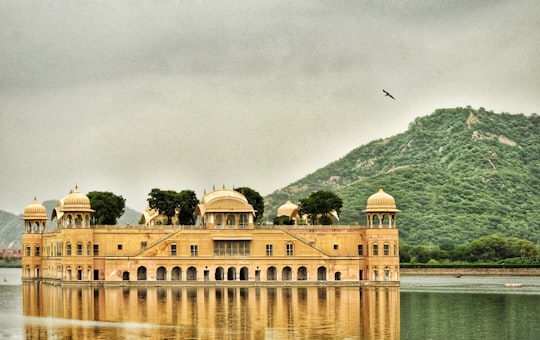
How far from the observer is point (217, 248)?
86125mm

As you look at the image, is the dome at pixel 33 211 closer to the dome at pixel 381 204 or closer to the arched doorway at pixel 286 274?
the arched doorway at pixel 286 274

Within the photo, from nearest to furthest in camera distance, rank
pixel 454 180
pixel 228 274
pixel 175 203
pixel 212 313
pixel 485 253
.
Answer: pixel 212 313, pixel 228 274, pixel 175 203, pixel 485 253, pixel 454 180

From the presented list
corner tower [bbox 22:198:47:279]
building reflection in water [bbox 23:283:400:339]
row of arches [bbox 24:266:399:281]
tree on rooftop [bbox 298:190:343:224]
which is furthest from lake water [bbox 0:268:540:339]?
tree on rooftop [bbox 298:190:343:224]

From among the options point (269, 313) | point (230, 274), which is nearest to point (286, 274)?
point (230, 274)

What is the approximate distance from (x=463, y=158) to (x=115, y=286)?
91.0m

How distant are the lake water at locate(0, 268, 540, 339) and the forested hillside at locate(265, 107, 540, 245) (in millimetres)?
56310

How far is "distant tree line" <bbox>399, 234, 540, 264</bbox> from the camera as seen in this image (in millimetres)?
114750

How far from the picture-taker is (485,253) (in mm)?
115438

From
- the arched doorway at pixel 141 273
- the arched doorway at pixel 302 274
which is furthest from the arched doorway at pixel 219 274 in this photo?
the arched doorway at pixel 302 274

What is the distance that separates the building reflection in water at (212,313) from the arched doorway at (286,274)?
307 inches

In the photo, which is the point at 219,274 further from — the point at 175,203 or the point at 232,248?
the point at 175,203

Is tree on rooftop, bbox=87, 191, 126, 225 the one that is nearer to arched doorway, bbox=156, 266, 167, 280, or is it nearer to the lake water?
arched doorway, bbox=156, 266, 167, 280

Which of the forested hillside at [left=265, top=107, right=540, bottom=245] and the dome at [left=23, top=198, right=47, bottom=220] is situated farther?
the forested hillside at [left=265, top=107, right=540, bottom=245]

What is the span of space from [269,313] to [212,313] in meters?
2.71
